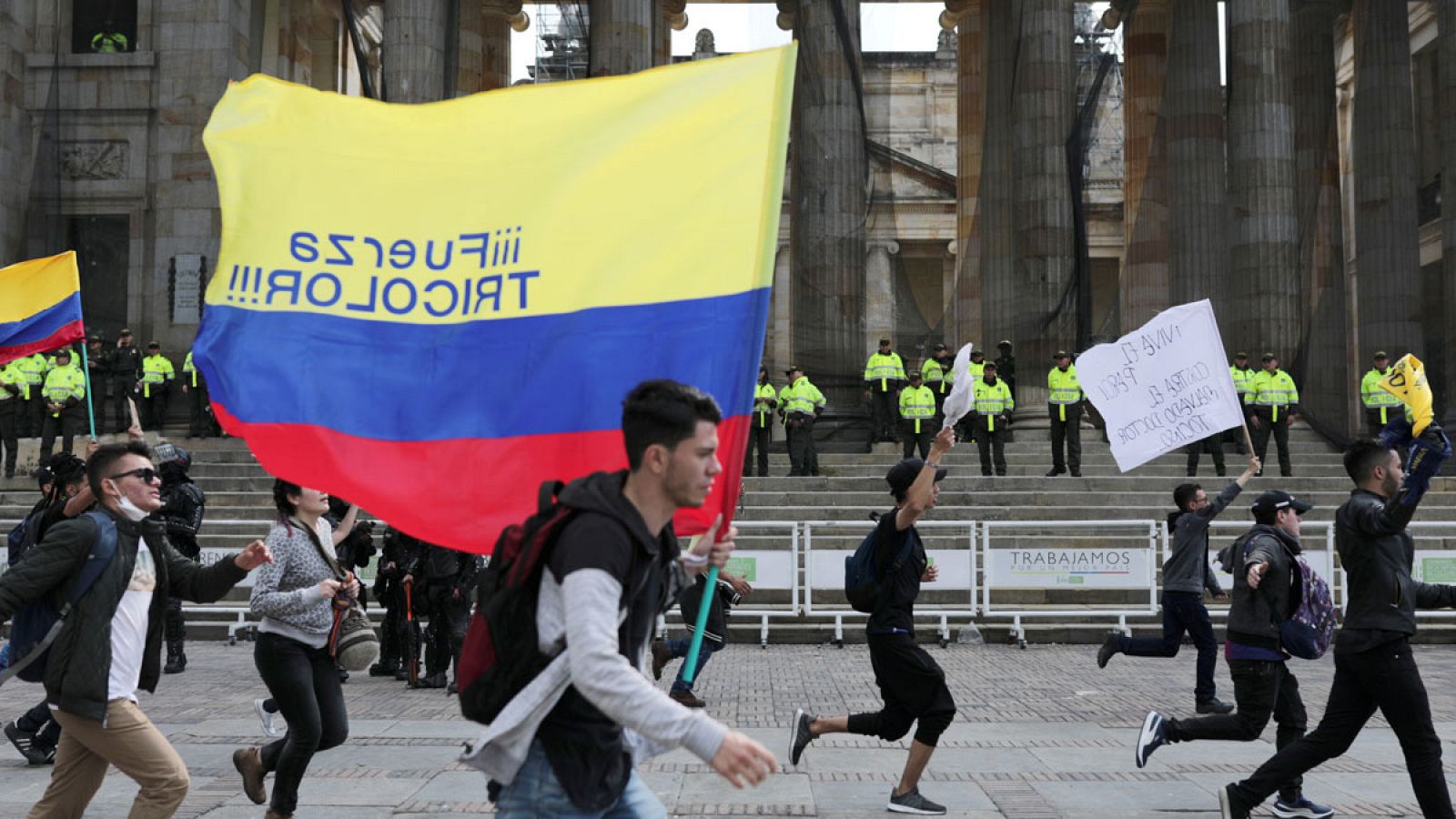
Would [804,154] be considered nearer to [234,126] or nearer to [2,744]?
[2,744]

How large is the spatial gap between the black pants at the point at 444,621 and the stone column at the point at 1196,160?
2289 centimetres

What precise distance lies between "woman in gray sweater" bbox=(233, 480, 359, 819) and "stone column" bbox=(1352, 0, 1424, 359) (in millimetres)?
29357

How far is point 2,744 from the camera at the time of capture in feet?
31.7

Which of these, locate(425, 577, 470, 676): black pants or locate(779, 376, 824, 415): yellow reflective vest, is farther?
locate(779, 376, 824, 415): yellow reflective vest

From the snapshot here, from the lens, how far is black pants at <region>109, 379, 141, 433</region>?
78.8 ft

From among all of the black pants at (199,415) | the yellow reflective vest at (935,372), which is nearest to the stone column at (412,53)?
the black pants at (199,415)

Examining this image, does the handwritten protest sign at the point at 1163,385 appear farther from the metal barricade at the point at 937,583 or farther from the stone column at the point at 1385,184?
the stone column at the point at 1385,184

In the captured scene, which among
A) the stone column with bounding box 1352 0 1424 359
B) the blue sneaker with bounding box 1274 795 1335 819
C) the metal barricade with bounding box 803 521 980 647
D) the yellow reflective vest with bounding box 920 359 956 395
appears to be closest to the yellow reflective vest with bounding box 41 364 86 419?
the metal barricade with bounding box 803 521 980 647

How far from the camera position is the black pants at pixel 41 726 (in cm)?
860

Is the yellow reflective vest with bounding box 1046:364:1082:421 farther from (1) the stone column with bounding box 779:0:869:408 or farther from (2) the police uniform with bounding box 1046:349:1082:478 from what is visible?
(1) the stone column with bounding box 779:0:869:408

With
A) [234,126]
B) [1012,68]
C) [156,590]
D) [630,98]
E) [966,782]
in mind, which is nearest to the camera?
[630,98]

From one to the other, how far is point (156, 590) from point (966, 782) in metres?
4.47

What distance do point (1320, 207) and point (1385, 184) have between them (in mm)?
1938

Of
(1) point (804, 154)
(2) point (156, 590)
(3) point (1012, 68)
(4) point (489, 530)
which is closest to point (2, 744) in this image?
(2) point (156, 590)
